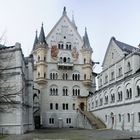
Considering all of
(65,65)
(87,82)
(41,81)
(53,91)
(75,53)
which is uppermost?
(75,53)

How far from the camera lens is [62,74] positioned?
82.6m

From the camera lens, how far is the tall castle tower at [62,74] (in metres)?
80.0

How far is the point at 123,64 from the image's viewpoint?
59.4 metres

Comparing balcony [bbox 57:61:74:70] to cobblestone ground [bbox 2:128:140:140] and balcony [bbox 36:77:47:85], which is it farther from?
cobblestone ground [bbox 2:128:140:140]

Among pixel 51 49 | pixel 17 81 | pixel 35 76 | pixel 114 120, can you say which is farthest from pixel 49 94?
pixel 17 81

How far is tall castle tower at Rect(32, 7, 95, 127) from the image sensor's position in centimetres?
8000

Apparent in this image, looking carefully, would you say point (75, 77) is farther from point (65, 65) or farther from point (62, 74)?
point (65, 65)

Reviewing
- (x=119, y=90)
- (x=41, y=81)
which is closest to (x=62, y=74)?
(x=41, y=81)

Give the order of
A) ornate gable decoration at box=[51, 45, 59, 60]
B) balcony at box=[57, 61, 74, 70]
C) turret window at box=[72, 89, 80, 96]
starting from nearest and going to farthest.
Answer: balcony at box=[57, 61, 74, 70] → ornate gable decoration at box=[51, 45, 59, 60] → turret window at box=[72, 89, 80, 96]

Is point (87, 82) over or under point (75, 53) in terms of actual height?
under

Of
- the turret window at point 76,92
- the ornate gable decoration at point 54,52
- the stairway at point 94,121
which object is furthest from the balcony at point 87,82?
the ornate gable decoration at point 54,52

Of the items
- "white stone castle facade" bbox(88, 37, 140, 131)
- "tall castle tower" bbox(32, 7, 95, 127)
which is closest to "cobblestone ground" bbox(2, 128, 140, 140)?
"white stone castle facade" bbox(88, 37, 140, 131)

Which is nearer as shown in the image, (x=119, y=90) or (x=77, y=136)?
(x=77, y=136)

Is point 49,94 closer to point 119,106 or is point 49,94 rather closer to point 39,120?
point 39,120
